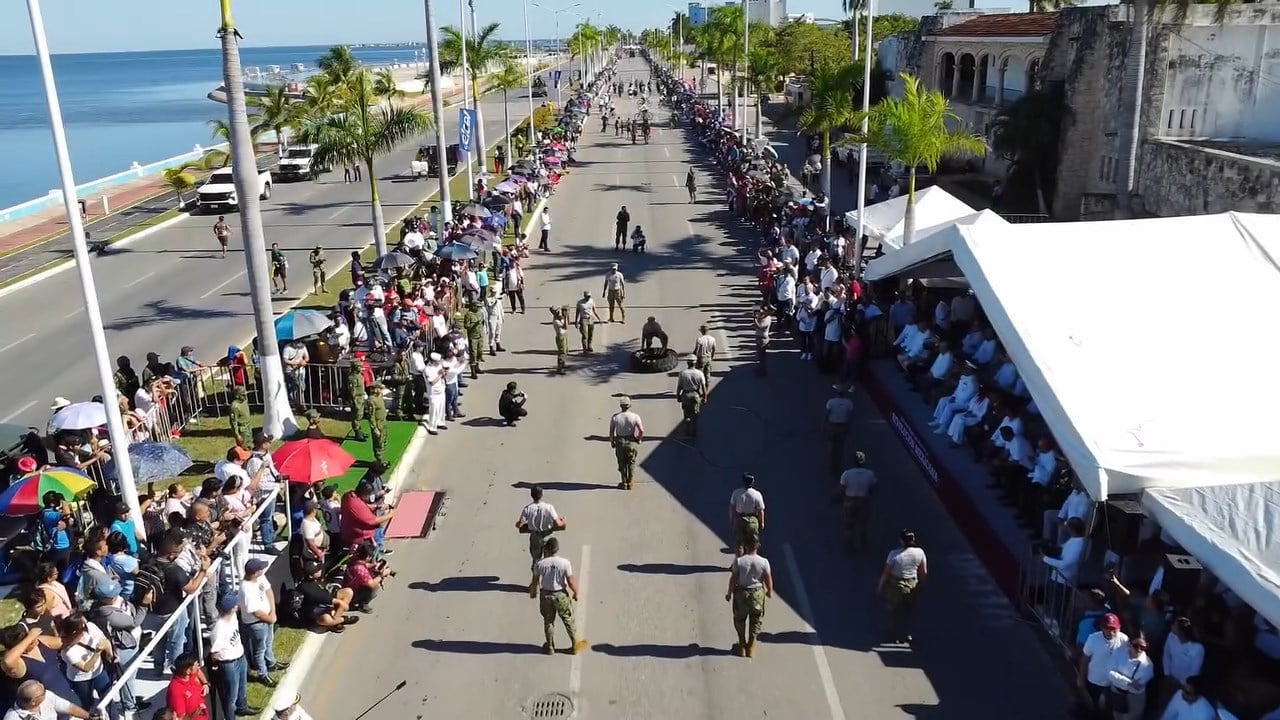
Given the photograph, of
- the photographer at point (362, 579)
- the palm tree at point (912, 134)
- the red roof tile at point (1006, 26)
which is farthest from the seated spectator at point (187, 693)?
the red roof tile at point (1006, 26)

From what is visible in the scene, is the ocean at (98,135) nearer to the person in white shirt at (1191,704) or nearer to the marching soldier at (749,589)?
the marching soldier at (749,589)

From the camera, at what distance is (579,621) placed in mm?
11195

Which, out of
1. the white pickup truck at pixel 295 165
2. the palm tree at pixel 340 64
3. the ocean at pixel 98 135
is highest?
the palm tree at pixel 340 64

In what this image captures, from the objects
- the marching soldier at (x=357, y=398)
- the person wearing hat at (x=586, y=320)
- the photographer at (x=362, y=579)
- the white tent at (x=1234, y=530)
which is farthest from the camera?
the person wearing hat at (x=586, y=320)

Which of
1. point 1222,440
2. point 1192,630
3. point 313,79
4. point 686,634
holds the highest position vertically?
point 313,79

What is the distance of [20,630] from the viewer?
27.3 ft

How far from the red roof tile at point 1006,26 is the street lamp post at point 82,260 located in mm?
35860

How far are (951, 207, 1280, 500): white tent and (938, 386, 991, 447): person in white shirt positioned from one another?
6.30 ft

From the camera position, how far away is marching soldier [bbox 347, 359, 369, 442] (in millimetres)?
16250

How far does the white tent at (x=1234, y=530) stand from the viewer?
817 cm

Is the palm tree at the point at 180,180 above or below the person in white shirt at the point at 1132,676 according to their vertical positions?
above

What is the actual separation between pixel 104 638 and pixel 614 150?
53.0m

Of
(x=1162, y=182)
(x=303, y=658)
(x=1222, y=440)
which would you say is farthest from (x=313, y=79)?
(x=1222, y=440)

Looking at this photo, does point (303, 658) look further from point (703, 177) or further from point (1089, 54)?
point (703, 177)
